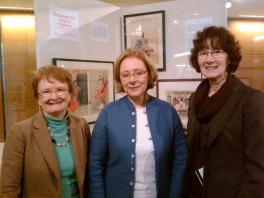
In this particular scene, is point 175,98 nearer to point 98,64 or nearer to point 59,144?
point 98,64

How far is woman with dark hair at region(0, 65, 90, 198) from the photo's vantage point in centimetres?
146

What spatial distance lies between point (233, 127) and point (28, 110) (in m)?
1.82

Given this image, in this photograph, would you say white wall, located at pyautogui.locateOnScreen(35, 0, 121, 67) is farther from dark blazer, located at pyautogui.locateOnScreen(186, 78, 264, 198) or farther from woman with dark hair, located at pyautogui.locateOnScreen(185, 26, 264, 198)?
dark blazer, located at pyautogui.locateOnScreen(186, 78, 264, 198)

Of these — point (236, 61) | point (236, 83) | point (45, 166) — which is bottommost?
point (45, 166)

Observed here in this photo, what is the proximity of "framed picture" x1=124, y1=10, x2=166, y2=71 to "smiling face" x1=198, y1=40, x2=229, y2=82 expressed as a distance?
2.99 ft

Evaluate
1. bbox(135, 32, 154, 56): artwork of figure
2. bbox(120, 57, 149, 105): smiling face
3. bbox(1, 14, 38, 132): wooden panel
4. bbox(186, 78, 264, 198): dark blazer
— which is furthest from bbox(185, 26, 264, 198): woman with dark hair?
bbox(1, 14, 38, 132): wooden panel

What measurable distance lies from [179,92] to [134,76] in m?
0.91

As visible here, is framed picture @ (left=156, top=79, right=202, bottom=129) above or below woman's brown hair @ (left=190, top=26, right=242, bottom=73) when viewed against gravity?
below

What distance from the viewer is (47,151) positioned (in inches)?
58.1

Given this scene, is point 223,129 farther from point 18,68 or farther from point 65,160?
point 18,68

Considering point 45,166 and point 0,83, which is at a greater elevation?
point 0,83

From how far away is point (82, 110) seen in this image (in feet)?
7.39

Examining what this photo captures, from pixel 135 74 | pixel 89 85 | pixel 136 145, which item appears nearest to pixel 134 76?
pixel 135 74

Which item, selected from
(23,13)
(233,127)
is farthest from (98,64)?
(233,127)
